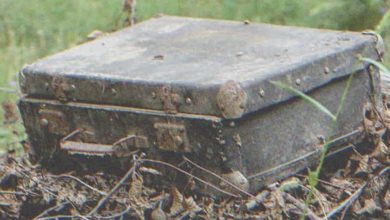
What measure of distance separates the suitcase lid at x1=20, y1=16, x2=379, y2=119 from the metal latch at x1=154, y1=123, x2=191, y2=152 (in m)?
0.06

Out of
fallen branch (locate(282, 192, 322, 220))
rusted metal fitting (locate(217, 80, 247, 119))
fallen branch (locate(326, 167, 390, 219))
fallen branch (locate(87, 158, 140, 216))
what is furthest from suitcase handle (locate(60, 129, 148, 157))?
fallen branch (locate(326, 167, 390, 219))

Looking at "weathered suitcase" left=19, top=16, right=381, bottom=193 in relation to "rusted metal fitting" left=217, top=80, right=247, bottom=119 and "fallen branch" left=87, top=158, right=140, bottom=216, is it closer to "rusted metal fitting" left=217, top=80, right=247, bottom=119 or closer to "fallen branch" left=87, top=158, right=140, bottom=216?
"rusted metal fitting" left=217, top=80, right=247, bottom=119

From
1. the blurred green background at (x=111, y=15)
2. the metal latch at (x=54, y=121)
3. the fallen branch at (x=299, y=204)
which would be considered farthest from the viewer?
the blurred green background at (x=111, y=15)

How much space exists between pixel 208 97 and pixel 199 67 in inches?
13.6

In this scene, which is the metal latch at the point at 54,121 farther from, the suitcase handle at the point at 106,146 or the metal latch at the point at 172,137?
the metal latch at the point at 172,137

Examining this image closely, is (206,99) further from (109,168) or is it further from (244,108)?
(109,168)

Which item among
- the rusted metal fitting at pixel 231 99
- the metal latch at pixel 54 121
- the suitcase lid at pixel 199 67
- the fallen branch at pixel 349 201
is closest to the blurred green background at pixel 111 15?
the suitcase lid at pixel 199 67

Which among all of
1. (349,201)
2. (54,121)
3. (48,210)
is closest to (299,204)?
(349,201)

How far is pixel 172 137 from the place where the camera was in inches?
167

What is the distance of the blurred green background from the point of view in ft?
25.5

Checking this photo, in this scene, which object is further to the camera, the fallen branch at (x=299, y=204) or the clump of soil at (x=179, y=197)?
the clump of soil at (x=179, y=197)

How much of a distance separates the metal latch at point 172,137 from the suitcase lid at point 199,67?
6 centimetres

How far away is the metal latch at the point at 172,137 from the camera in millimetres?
4199

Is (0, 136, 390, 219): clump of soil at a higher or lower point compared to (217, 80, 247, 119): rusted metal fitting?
lower
